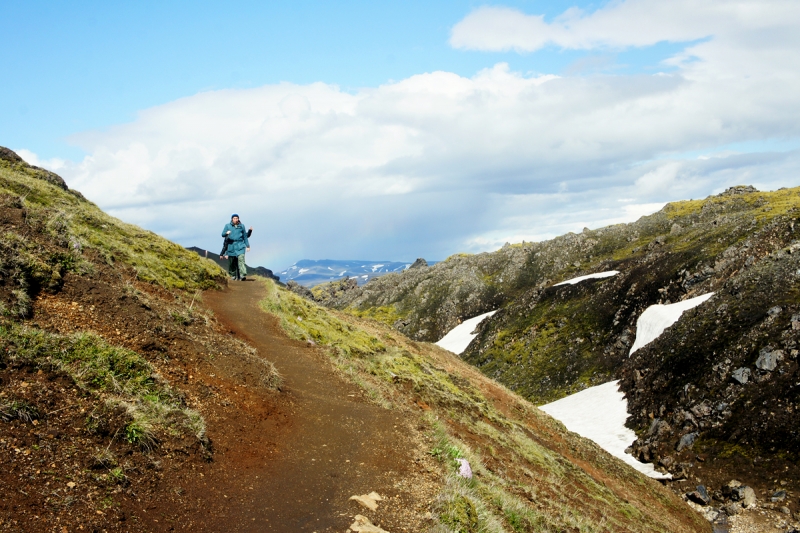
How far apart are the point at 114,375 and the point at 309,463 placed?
4.14 metres

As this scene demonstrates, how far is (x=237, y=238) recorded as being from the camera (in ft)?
83.7

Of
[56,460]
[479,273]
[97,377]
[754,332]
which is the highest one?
[479,273]

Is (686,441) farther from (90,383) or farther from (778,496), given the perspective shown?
(90,383)

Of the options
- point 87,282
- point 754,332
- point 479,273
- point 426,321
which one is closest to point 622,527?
point 87,282

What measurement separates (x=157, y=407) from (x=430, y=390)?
12968 mm

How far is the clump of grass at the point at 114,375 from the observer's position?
8.32 metres

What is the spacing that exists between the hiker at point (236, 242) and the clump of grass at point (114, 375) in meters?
15.6

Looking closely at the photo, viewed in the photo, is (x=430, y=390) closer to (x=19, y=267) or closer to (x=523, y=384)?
(x=19, y=267)

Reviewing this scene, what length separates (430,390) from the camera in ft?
67.0

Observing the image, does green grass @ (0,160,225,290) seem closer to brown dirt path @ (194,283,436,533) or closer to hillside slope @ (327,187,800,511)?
brown dirt path @ (194,283,436,533)

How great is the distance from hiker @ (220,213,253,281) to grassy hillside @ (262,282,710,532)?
7.37ft

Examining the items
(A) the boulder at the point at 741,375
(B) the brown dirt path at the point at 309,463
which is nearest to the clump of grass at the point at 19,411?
(B) the brown dirt path at the point at 309,463

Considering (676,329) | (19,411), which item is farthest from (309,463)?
(676,329)

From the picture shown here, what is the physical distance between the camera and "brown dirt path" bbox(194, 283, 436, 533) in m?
7.93
